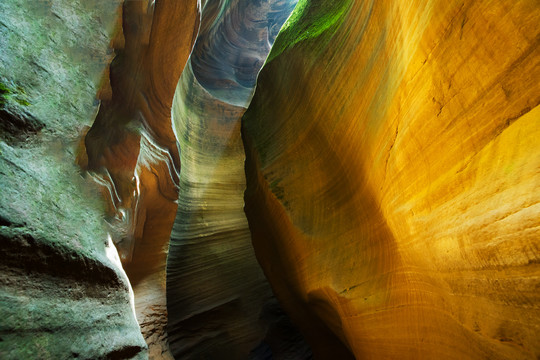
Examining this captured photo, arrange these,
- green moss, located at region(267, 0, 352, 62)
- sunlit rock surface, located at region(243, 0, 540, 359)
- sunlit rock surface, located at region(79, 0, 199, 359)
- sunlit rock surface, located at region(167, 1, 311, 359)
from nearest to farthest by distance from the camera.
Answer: sunlit rock surface, located at region(243, 0, 540, 359) → sunlit rock surface, located at region(79, 0, 199, 359) → green moss, located at region(267, 0, 352, 62) → sunlit rock surface, located at region(167, 1, 311, 359)

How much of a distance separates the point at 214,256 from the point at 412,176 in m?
4.03

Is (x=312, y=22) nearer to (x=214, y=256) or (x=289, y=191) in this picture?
(x=289, y=191)

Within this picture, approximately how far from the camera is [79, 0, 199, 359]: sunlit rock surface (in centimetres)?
328

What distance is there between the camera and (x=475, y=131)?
205cm

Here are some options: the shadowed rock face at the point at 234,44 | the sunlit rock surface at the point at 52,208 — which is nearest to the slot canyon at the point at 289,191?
the sunlit rock surface at the point at 52,208

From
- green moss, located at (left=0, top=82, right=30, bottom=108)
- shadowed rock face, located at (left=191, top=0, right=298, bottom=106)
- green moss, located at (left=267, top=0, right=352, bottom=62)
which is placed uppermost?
shadowed rock face, located at (left=191, top=0, right=298, bottom=106)

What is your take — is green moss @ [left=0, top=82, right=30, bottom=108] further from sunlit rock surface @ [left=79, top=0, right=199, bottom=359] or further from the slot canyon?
sunlit rock surface @ [left=79, top=0, right=199, bottom=359]

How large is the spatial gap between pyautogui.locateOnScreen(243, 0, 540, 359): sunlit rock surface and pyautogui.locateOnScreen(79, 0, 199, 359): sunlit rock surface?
1709mm

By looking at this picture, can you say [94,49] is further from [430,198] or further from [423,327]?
[423,327]

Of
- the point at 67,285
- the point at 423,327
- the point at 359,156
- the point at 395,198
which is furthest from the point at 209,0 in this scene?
the point at 423,327

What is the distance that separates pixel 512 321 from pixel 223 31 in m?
10.2

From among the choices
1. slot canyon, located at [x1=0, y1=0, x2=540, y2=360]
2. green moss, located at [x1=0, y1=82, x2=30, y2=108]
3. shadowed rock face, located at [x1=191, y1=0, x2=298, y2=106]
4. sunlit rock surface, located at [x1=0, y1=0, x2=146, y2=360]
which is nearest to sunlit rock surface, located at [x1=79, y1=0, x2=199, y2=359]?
slot canyon, located at [x1=0, y1=0, x2=540, y2=360]

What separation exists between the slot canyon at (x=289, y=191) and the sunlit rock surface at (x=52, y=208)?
1cm

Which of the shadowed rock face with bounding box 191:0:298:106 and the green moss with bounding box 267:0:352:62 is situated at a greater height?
the shadowed rock face with bounding box 191:0:298:106
